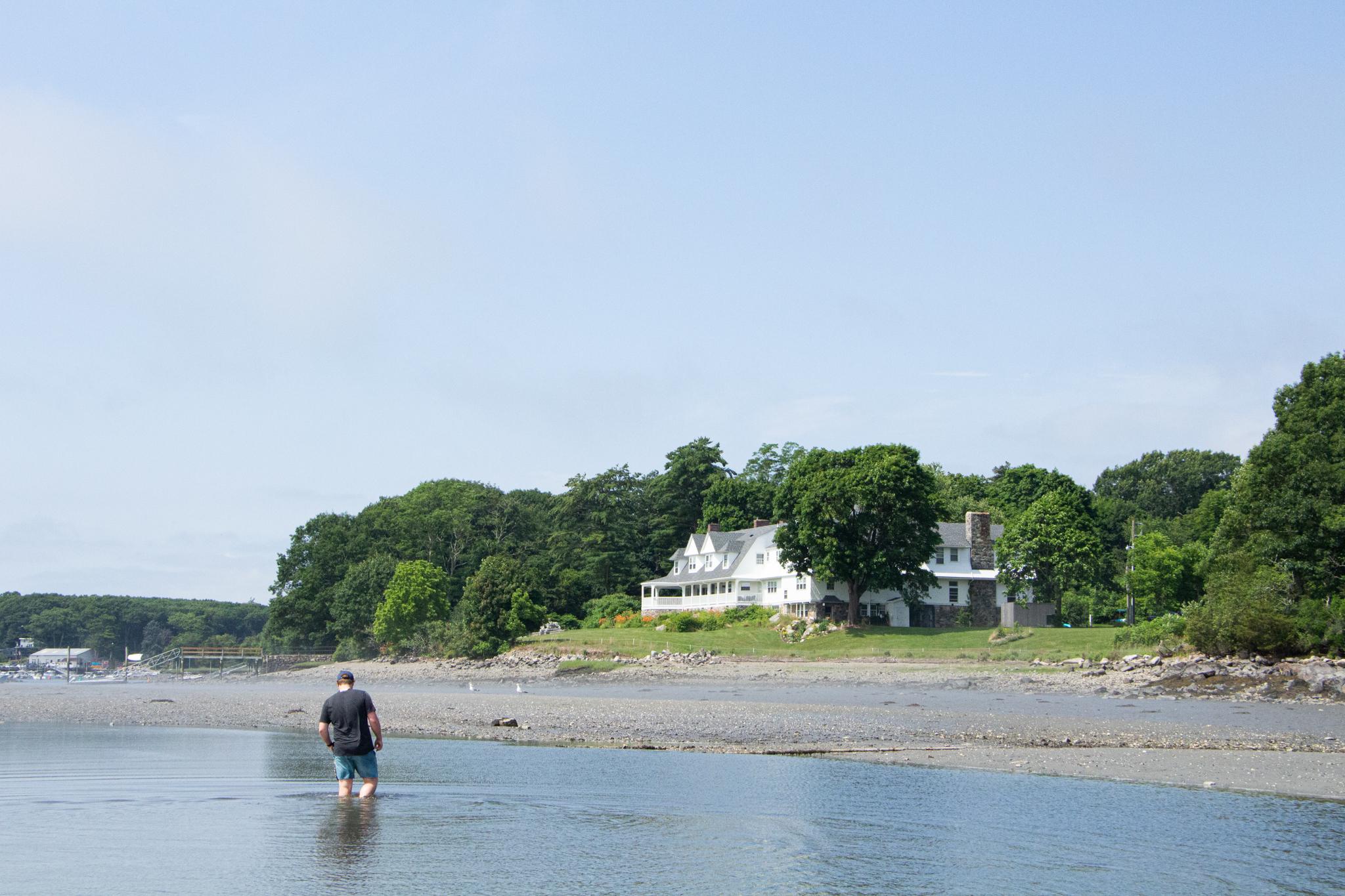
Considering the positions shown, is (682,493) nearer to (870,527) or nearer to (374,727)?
(870,527)

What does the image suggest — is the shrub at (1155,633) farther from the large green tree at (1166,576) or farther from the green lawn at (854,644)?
the large green tree at (1166,576)

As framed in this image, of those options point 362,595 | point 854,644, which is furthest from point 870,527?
point 362,595

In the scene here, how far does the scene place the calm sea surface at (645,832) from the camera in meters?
11.7

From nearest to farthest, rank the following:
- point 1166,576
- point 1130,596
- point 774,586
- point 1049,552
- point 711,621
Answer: point 1130,596, point 1166,576, point 1049,552, point 711,621, point 774,586

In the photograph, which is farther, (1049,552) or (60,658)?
(60,658)

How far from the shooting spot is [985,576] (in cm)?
8625

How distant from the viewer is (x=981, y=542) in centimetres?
8850

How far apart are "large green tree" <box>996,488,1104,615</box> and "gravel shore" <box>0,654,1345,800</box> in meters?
26.1

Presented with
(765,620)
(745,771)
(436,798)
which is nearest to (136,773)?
(436,798)

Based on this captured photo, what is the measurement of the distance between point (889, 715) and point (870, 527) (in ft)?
144

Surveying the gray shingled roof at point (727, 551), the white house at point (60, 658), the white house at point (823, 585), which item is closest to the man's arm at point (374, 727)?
the white house at point (823, 585)

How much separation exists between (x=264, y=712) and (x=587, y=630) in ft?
158

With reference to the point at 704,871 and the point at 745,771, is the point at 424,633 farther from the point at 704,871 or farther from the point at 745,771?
the point at 704,871

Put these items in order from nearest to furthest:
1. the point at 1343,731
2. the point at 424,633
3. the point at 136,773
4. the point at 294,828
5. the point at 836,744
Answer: the point at 294,828 < the point at 136,773 < the point at 836,744 < the point at 1343,731 < the point at 424,633
